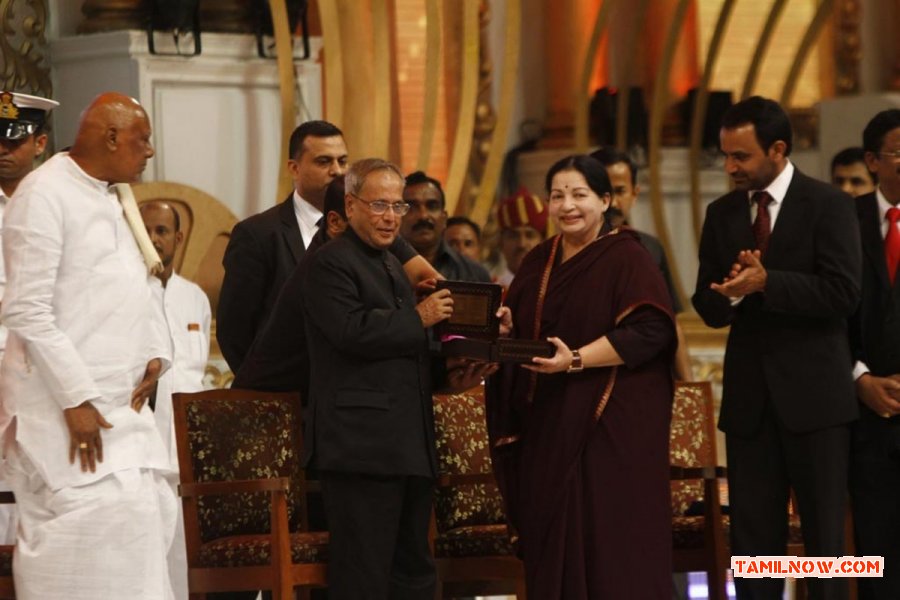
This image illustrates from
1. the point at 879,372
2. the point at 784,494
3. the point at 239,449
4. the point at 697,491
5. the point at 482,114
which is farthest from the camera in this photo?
the point at 482,114

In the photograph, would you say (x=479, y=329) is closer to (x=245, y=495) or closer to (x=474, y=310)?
(x=474, y=310)

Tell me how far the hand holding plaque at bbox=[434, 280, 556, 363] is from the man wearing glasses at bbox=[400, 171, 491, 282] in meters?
1.38

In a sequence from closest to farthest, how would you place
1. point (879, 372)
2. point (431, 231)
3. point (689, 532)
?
point (879, 372), point (689, 532), point (431, 231)

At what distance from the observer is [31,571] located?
4.98m

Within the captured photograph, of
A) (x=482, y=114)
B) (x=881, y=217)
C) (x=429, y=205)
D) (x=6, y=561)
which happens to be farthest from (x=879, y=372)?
(x=482, y=114)

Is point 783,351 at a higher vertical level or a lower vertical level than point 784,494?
higher

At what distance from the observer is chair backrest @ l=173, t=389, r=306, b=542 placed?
567cm

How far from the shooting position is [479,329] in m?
5.32

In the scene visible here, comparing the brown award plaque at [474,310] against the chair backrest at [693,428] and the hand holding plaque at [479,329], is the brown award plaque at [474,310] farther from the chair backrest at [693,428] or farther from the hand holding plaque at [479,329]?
the chair backrest at [693,428]

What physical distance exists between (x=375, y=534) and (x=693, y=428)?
1479 millimetres

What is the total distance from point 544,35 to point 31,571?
6793 mm

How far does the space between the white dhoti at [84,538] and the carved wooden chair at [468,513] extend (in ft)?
3.69

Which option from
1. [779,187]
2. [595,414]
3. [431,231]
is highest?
[779,187]

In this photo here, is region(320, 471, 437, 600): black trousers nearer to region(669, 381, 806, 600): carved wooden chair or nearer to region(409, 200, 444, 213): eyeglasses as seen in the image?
region(669, 381, 806, 600): carved wooden chair
